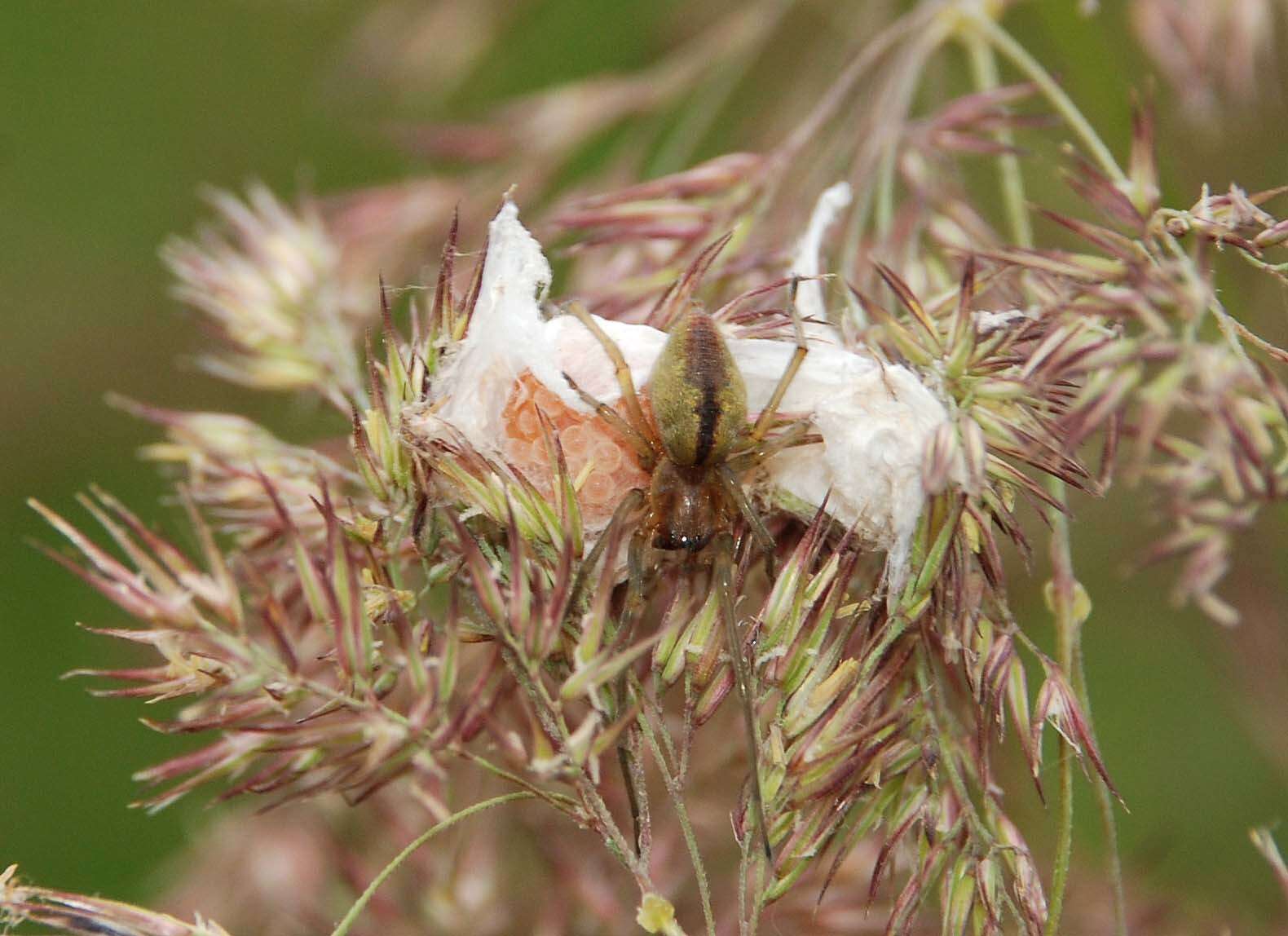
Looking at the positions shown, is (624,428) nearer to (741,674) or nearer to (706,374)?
(706,374)

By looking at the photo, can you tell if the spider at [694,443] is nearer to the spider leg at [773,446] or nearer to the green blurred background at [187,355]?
the spider leg at [773,446]


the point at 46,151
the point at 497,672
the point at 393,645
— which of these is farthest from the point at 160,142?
the point at 497,672

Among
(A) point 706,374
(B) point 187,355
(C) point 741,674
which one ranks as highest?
(B) point 187,355

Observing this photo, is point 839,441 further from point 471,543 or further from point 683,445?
point 471,543

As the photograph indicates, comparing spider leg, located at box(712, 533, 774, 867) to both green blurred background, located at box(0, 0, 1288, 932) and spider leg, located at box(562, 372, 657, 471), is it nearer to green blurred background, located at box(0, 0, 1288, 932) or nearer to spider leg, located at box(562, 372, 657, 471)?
spider leg, located at box(562, 372, 657, 471)

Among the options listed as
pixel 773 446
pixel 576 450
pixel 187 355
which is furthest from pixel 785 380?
pixel 187 355

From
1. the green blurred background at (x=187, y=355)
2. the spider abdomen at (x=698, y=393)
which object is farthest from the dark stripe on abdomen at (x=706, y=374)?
the green blurred background at (x=187, y=355)

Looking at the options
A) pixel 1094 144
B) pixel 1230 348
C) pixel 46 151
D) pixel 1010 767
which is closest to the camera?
pixel 1230 348
